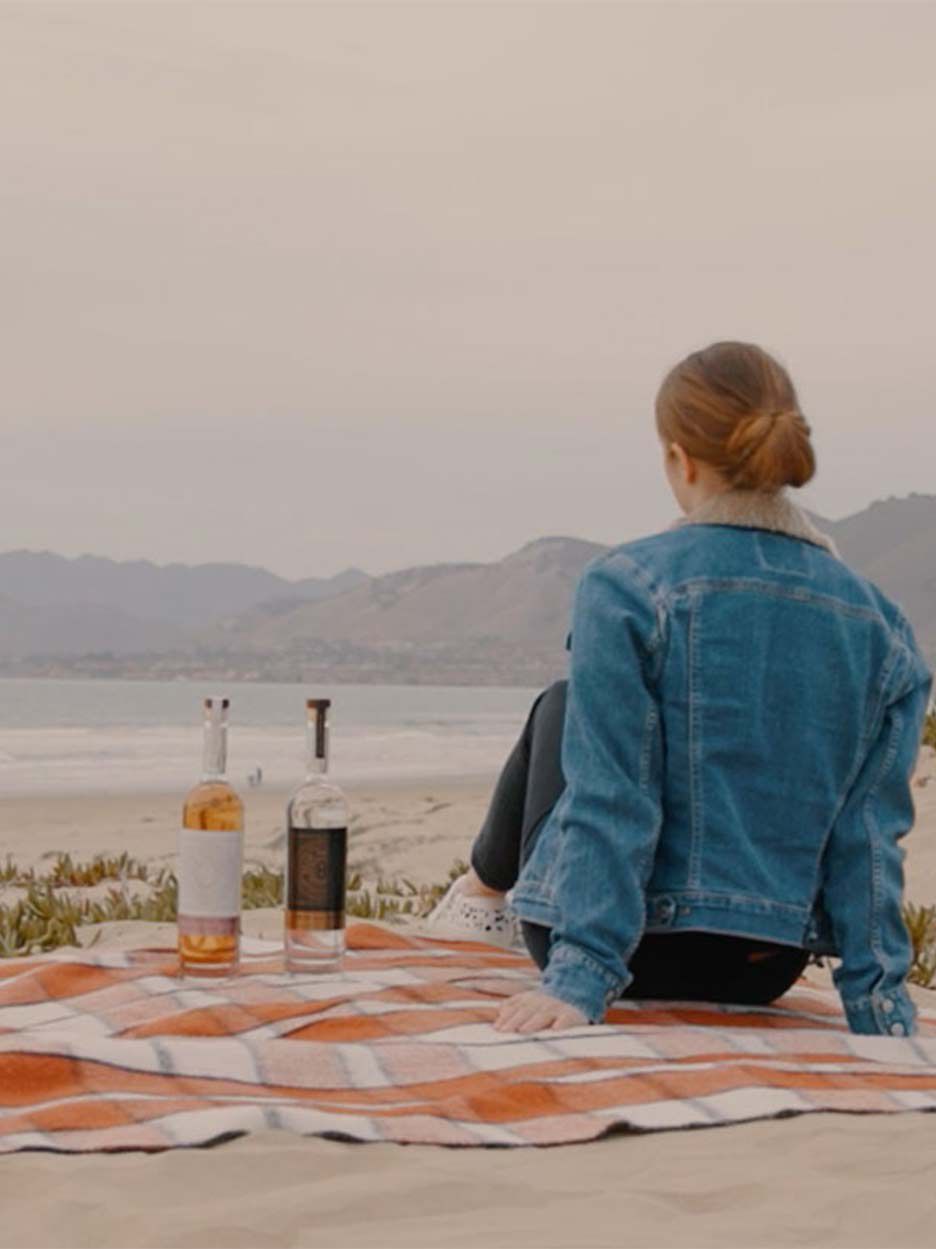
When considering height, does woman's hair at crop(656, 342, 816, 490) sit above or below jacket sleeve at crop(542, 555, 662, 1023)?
above

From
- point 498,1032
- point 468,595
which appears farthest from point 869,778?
point 468,595

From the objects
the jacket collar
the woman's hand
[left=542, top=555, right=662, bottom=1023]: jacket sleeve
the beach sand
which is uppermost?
the jacket collar

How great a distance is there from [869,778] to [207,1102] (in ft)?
5.35

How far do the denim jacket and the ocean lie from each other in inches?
561

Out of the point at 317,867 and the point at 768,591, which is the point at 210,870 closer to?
the point at 317,867

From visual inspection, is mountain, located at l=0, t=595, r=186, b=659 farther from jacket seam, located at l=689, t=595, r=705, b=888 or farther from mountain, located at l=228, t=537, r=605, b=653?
jacket seam, located at l=689, t=595, r=705, b=888

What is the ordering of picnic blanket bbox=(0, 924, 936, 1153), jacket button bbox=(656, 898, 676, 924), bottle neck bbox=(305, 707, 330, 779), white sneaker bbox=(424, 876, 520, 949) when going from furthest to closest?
white sneaker bbox=(424, 876, 520, 949)
bottle neck bbox=(305, 707, 330, 779)
jacket button bbox=(656, 898, 676, 924)
picnic blanket bbox=(0, 924, 936, 1153)

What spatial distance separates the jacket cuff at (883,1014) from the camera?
170 inches

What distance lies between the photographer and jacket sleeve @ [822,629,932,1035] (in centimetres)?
427

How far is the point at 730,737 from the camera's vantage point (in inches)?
162

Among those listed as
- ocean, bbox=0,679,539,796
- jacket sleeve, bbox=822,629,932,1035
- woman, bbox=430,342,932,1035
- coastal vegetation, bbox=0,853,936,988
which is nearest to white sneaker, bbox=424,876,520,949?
woman, bbox=430,342,932,1035

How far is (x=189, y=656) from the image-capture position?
72.6m

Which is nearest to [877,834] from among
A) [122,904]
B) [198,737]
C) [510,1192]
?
[510,1192]

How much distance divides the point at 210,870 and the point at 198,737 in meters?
25.2
